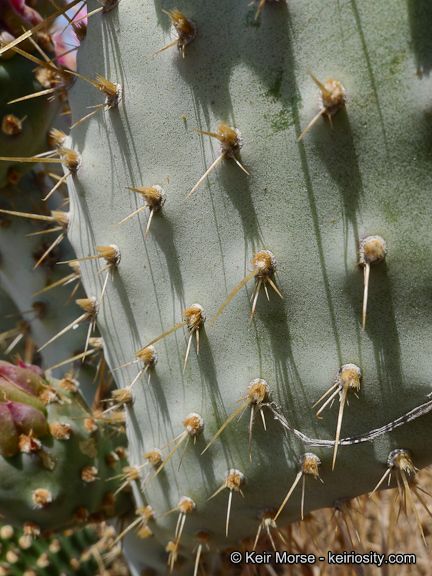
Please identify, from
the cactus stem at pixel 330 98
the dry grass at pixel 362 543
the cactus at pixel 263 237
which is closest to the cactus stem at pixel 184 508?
the cactus at pixel 263 237

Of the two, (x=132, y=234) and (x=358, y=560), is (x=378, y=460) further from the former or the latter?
(x=132, y=234)

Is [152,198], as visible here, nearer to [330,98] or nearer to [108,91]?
[108,91]

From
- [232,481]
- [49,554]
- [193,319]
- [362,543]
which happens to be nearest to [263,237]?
[193,319]

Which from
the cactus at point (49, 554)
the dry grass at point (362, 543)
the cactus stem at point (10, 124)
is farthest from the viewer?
the cactus at point (49, 554)

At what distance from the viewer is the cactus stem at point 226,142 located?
25.6 inches

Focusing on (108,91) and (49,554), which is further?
(49,554)

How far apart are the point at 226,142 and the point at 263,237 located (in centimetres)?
14

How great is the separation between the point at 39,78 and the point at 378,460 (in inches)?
37.3

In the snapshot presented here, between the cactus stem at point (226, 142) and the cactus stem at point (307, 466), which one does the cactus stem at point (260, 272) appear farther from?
the cactus stem at point (307, 466)

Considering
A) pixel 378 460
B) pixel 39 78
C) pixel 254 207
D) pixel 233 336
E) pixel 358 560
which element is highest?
pixel 39 78

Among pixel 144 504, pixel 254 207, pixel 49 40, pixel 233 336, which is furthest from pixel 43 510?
pixel 49 40

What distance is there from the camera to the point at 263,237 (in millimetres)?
691

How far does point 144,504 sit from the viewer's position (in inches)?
41.1

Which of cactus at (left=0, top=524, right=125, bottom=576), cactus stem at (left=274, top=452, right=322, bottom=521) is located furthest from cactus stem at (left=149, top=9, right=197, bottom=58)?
cactus at (left=0, top=524, right=125, bottom=576)
